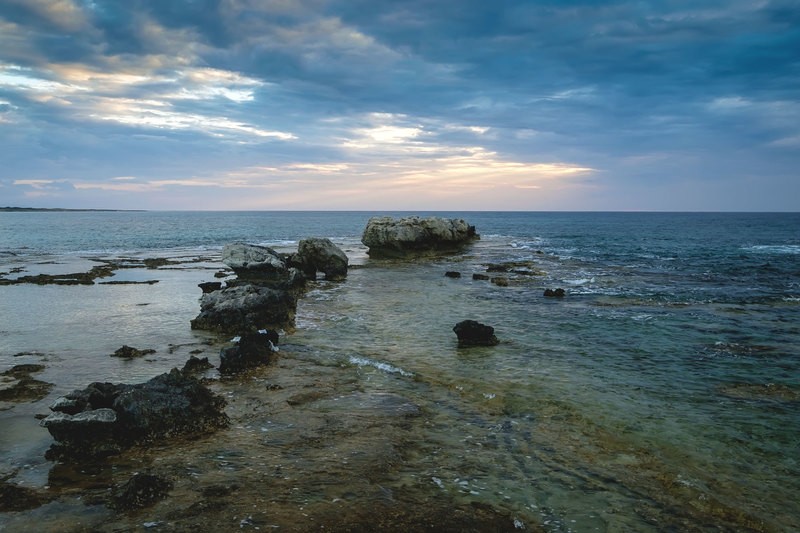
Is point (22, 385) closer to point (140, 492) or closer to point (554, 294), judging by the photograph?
point (140, 492)

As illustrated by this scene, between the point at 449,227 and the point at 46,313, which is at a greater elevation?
the point at 449,227

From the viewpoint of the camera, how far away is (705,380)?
1273 cm

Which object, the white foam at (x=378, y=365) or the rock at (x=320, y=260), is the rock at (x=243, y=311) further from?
the rock at (x=320, y=260)

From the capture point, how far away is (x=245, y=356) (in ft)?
43.9

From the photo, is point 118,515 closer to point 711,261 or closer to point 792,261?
point 711,261

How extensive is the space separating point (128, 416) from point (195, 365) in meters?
4.58

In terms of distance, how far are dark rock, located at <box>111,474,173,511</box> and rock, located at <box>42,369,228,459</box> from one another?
5.77 ft

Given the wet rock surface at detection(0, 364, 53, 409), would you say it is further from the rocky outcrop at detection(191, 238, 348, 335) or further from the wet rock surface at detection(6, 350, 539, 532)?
the rocky outcrop at detection(191, 238, 348, 335)

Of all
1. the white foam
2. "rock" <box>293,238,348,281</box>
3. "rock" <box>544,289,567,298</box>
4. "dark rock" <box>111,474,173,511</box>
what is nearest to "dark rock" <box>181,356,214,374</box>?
the white foam

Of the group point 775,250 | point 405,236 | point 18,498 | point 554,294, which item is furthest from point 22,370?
point 775,250

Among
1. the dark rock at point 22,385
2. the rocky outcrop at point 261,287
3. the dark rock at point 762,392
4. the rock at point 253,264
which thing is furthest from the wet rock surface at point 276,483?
the rock at point 253,264

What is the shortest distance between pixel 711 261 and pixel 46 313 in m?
51.3

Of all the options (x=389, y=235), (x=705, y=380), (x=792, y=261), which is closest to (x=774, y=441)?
(x=705, y=380)

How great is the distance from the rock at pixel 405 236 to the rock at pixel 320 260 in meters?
14.0
